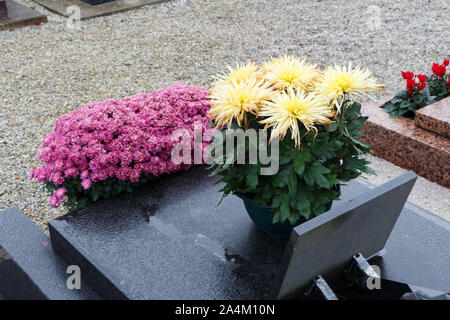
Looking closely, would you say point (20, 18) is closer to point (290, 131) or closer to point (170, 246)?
point (170, 246)

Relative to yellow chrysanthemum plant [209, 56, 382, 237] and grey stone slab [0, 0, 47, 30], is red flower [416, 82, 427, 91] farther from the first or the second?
grey stone slab [0, 0, 47, 30]

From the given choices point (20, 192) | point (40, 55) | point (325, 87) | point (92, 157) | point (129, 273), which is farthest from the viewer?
point (40, 55)

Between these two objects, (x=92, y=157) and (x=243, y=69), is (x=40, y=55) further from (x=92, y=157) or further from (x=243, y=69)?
(x=243, y=69)

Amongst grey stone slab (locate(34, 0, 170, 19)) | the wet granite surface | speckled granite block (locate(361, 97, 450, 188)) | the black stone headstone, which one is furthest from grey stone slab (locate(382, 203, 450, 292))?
the black stone headstone

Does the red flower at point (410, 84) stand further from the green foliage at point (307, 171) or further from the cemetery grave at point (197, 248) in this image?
the green foliage at point (307, 171)

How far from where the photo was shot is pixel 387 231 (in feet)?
8.11

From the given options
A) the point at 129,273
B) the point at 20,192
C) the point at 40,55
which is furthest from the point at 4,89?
the point at 129,273

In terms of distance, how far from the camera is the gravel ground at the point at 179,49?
4867 mm

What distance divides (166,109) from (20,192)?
A: 1682 mm

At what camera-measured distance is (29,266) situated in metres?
2.54

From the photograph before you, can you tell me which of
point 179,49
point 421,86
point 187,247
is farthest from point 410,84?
point 179,49

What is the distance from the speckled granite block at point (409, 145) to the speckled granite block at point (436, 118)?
0.17 feet

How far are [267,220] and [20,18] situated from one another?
21.4 ft

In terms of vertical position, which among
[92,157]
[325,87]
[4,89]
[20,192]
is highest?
[325,87]
